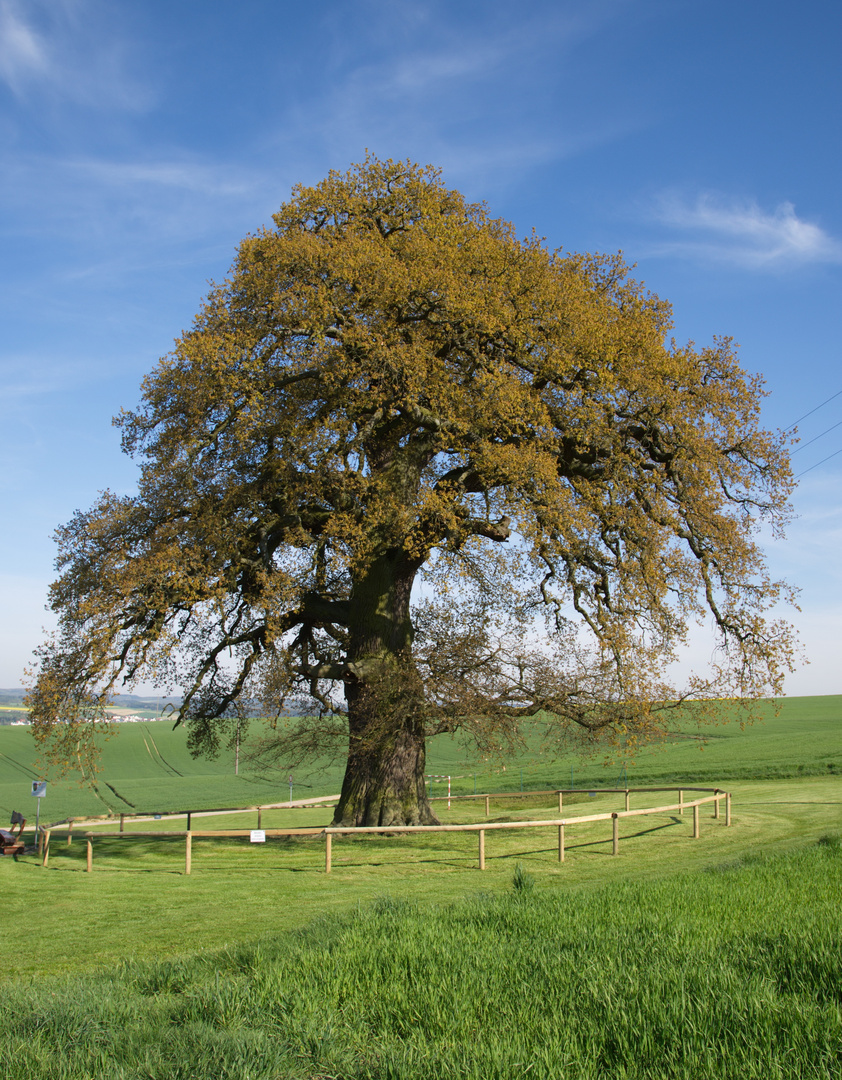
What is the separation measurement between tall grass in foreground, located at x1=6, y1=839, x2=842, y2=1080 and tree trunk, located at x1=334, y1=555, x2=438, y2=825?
10792 mm

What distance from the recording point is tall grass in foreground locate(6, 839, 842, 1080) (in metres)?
4.17

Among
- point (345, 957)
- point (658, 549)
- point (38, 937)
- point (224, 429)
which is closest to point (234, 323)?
point (224, 429)

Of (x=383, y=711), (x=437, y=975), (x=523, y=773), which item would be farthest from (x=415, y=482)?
(x=523, y=773)

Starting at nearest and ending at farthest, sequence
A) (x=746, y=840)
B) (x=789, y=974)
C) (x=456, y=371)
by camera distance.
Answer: (x=789, y=974)
(x=746, y=840)
(x=456, y=371)

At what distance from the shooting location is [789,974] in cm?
525

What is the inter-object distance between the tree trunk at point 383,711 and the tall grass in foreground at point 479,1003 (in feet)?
35.4

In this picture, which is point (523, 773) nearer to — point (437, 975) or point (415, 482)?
point (415, 482)

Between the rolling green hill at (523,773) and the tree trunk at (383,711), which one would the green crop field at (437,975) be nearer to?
the tree trunk at (383,711)

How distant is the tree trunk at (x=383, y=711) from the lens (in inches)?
722

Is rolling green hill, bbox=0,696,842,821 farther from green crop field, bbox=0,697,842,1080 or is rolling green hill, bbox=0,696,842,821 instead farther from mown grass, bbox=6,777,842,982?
green crop field, bbox=0,697,842,1080

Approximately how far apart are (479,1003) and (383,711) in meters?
13.3

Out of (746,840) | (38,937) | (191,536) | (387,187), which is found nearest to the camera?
(38,937)

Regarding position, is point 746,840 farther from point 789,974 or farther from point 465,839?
point 789,974

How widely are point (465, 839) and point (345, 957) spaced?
14.0m
